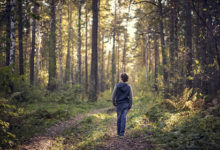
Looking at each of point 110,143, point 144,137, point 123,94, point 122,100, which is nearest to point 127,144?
point 110,143

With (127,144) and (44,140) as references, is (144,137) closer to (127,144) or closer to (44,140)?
(127,144)

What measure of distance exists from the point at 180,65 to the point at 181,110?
2.60m

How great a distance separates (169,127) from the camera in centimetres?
590

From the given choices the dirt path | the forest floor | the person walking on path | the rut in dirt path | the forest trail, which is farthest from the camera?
the person walking on path

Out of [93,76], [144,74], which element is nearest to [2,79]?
[93,76]

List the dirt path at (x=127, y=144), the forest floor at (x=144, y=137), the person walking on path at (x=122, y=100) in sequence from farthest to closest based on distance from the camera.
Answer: the person walking on path at (x=122, y=100) → the dirt path at (x=127, y=144) → the forest floor at (x=144, y=137)

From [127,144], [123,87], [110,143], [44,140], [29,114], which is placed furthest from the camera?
[29,114]

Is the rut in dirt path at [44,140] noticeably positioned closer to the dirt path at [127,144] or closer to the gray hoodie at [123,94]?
the dirt path at [127,144]

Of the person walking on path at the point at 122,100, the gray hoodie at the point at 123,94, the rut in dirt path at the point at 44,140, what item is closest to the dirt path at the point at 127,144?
the person walking on path at the point at 122,100

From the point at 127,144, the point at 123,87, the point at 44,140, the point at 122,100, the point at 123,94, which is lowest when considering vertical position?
the point at 44,140

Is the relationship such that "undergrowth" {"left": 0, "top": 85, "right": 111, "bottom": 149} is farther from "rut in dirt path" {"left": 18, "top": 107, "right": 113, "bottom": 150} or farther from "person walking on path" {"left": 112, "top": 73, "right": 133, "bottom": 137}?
"person walking on path" {"left": 112, "top": 73, "right": 133, "bottom": 137}

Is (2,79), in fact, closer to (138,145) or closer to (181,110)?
(138,145)

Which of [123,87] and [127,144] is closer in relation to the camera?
[127,144]

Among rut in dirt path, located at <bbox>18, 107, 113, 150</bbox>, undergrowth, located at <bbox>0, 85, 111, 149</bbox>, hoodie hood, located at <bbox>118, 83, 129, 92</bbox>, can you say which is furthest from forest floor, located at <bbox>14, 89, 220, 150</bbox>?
hoodie hood, located at <bbox>118, 83, 129, 92</bbox>
